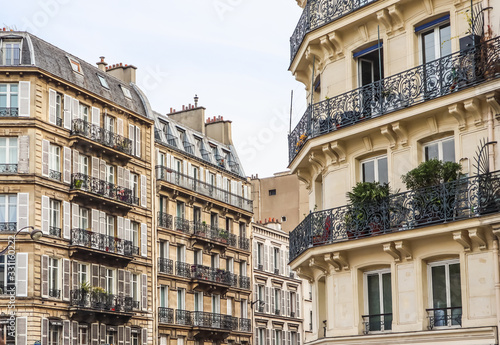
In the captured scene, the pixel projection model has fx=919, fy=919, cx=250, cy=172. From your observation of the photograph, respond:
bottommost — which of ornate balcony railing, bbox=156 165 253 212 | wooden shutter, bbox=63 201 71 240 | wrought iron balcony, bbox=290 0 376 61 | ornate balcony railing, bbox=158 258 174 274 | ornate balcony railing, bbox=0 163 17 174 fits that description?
ornate balcony railing, bbox=158 258 174 274

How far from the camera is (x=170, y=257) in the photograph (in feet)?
171

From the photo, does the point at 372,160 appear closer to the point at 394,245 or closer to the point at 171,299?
the point at 394,245

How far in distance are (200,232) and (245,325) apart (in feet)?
25.7

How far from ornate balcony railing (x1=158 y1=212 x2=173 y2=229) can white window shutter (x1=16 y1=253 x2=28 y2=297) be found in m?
11.8

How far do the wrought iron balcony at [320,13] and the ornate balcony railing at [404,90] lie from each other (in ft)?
6.47

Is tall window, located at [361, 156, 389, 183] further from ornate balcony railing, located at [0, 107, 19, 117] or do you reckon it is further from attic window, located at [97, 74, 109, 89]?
attic window, located at [97, 74, 109, 89]

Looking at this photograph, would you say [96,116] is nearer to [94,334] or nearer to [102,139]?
[102,139]

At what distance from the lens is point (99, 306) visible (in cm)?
4456

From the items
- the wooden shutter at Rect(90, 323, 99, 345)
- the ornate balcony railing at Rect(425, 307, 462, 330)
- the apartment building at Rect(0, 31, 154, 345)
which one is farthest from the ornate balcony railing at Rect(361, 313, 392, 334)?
the wooden shutter at Rect(90, 323, 99, 345)

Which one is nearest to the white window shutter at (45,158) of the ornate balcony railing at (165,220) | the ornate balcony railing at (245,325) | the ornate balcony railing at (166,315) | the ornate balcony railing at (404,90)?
the ornate balcony railing at (165,220)

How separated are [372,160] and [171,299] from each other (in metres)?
32.3

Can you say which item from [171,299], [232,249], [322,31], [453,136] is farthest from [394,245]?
[232,249]

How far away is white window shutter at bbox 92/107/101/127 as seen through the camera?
46.6 meters

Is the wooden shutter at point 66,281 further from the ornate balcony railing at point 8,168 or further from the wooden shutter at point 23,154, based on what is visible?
the ornate balcony railing at point 8,168
